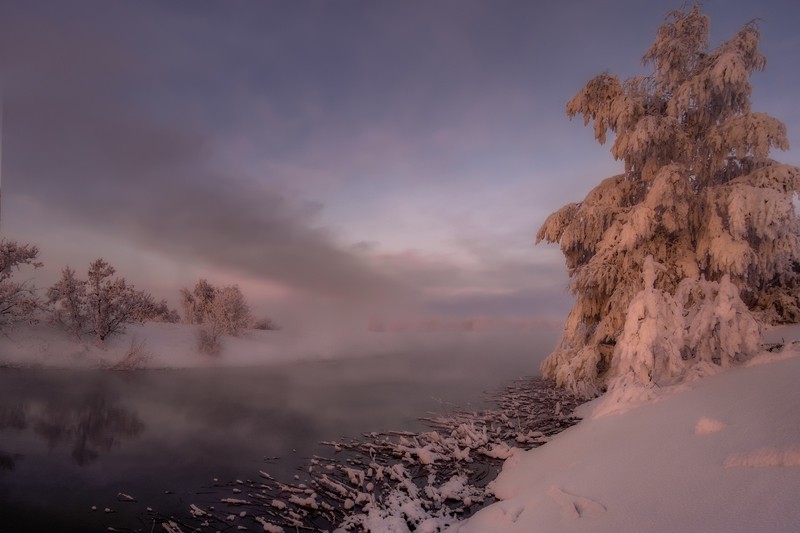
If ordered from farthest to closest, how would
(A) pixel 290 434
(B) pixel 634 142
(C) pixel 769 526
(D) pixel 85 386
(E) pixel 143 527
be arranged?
→ (D) pixel 85 386 → (B) pixel 634 142 → (A) pixel 290 434 → (E) pixel 143 527 → (C) pixel 769 526

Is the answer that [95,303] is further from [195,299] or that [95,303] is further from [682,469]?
[682,469]

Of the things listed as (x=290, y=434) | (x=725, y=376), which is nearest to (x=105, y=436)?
(x=290, y=434)

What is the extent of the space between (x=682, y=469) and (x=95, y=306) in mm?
33454

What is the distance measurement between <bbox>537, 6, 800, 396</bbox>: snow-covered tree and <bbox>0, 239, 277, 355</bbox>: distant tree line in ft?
94.0

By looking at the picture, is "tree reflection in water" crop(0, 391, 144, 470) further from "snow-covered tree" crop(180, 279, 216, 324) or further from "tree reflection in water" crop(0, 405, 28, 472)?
"snow-covered tree" crop(180, 279, 216, 324)

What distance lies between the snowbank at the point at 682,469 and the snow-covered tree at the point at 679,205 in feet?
12.7

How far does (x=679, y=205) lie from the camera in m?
13.9

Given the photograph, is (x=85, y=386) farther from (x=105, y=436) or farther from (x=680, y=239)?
(x=680, y=239)

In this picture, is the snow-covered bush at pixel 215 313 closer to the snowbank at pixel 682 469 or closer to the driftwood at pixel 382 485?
the driftwood at pixel 382 485

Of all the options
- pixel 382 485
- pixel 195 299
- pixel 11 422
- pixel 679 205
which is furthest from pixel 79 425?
pixel 195 299

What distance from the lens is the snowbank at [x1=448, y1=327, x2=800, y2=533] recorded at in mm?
3320

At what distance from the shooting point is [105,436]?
11.7m

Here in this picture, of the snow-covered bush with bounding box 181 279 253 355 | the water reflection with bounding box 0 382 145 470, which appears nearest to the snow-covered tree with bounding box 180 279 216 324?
the snow-covered bush with bounding box 181 279 253 355

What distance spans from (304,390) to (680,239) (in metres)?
18.6
